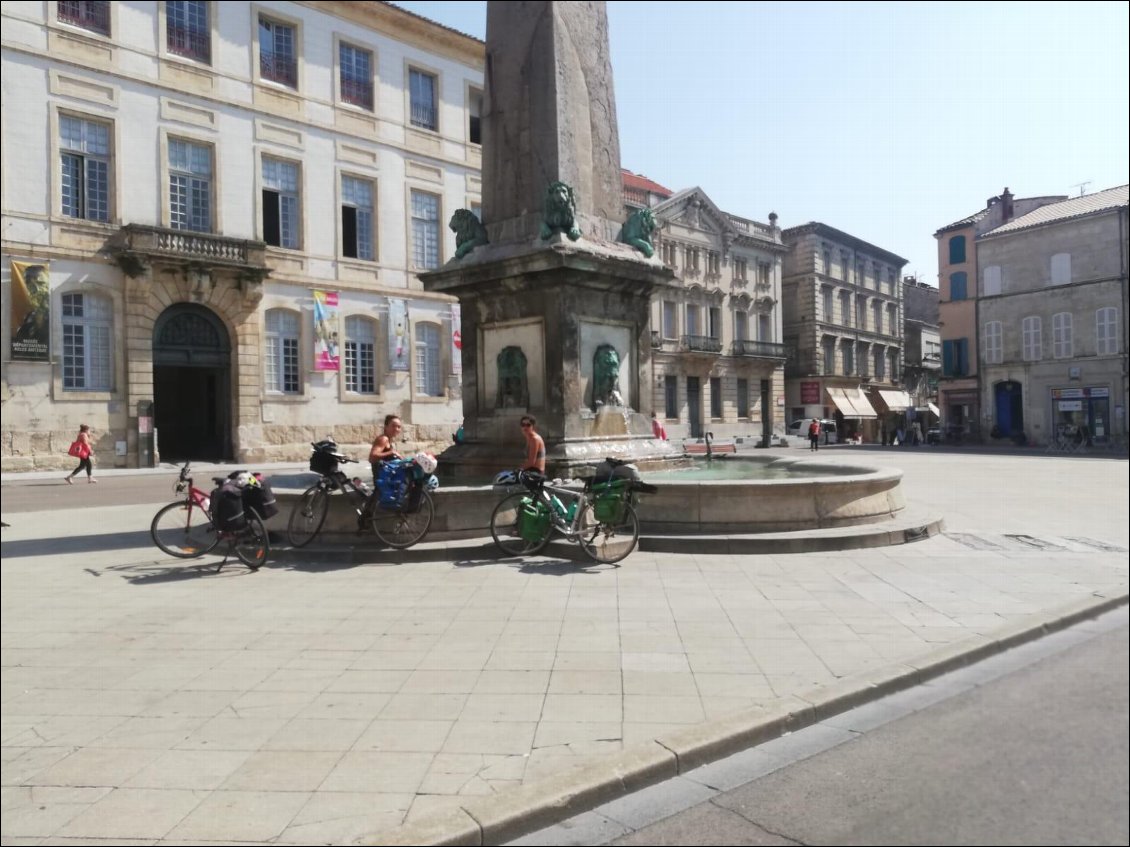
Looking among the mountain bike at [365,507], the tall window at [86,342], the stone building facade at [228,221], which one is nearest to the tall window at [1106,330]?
the stone building facade at [228,221]

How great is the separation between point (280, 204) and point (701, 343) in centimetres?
2614

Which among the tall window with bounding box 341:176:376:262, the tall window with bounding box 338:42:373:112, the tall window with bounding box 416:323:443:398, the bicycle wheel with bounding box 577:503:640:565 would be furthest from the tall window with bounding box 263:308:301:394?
the bicycle wheel with bounding box 577:503:640:565

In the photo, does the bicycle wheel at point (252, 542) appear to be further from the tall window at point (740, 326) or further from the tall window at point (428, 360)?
the tall window at point (740, 326)

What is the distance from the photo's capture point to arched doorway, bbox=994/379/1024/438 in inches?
1682

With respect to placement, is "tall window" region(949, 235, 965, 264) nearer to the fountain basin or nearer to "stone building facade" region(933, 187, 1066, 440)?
"stone building facade" region(933, 187, 1066, 440)

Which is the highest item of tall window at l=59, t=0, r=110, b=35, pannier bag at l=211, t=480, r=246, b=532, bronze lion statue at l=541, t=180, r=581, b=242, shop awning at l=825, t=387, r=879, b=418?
tall window at l=59, t=0, r=110, b=35

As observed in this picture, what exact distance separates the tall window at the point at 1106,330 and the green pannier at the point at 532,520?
3967 centimetres

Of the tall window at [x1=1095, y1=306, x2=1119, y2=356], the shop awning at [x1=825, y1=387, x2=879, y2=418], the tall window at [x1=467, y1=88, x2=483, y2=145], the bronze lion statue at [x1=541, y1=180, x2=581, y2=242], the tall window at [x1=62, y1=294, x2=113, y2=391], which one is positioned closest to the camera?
the bronze lion statue at [x1=541, y1=180, x2=581, y2=242]

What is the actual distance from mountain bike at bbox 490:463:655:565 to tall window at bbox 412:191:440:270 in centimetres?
2688

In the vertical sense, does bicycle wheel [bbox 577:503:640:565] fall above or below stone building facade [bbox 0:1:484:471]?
below

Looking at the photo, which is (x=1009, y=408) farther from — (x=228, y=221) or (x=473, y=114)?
(x=228, y=221)

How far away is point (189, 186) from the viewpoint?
90.1 feet

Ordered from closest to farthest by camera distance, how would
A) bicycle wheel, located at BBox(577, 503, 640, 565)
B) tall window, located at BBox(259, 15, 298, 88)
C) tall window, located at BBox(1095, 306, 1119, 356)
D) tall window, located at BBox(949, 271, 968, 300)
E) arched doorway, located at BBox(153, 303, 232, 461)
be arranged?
bicycle wheel, located at BBox(577, 503, 640, 565)
arched doorway, located at BBox(153, 303, 232, 461)
tall window, located at BBox(259, 15, 298, 88)
tall window, located at BBox(1095, 306, 1119, 356)
tall window, located at BBox(949, 271, 968, 300)

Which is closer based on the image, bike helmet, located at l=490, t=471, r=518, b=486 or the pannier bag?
the pannier bag
